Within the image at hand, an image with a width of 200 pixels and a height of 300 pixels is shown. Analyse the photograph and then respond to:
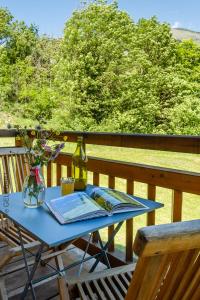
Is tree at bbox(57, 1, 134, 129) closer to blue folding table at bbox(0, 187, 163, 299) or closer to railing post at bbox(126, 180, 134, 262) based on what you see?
railing post at bbox(126, 180, 134, 262)

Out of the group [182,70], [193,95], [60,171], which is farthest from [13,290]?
[182,70]

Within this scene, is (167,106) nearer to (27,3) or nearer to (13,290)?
(27,3)

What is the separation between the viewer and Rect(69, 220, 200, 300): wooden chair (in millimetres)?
604

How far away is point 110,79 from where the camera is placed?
49.9 feet

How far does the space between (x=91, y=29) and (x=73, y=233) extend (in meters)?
15.7

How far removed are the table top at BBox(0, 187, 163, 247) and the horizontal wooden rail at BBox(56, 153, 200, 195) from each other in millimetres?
198

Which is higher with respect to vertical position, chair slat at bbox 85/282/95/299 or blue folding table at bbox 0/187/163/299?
blue folding table at bbox 0/187/163/299

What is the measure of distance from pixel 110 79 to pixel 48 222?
46.3 ft

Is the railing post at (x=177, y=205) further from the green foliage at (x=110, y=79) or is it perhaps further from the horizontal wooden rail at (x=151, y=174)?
the green foliage at (x=110, y=79)

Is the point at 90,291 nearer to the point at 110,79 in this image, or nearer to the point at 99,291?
the point at 99,291

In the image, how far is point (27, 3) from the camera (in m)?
21.2

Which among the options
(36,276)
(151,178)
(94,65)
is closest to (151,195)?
(151,178)

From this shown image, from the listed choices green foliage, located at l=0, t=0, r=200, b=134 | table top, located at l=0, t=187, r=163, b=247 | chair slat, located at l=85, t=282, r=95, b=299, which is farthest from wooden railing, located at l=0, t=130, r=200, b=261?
green foliage, located at l=0, t=0, r=200, b=134

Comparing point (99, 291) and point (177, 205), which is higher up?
point (177, 205)
